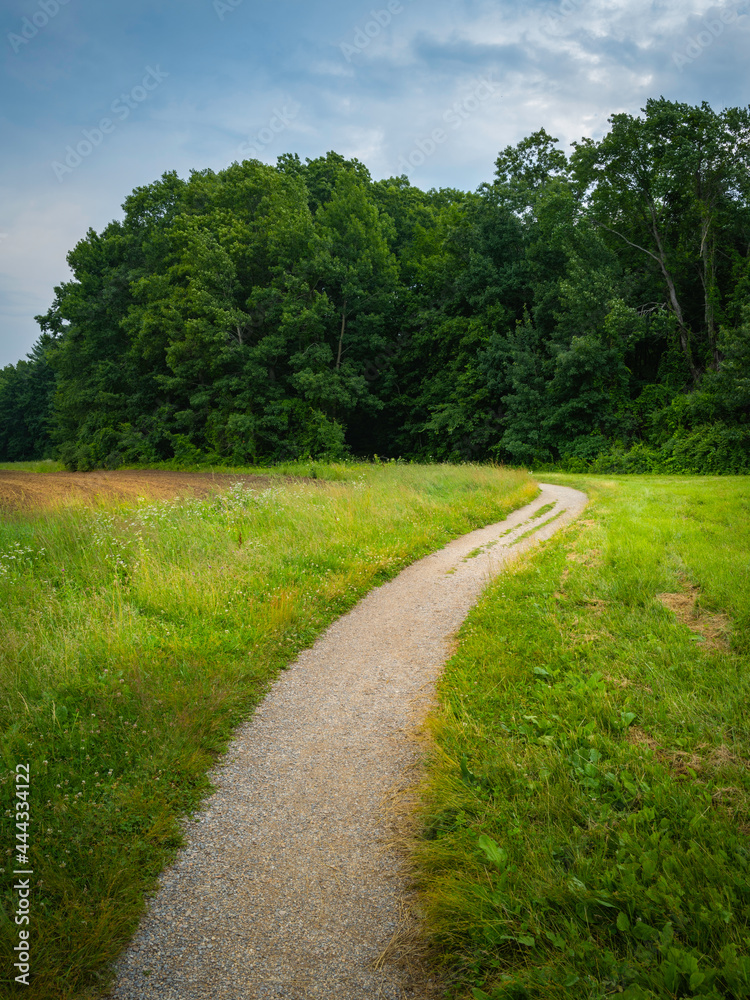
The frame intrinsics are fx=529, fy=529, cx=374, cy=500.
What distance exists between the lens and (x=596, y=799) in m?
3.22

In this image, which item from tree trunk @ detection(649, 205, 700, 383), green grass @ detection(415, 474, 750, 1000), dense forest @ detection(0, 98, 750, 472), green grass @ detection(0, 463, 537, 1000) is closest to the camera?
green grass @ detection(415, 474, 750, 1000)

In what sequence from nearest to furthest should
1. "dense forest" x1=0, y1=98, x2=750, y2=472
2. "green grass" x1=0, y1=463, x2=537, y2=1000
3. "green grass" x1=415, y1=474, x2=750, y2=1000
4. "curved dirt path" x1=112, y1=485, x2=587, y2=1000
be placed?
"green grass" x1=415, y1=474, x2=750, y2=1000 < "curved dirt path" x1=112, y1=485, x2=587, y2=1000 < "green grass" x1=0, y1=463, x2=537, y2=1000 < "dense forest" x1=0, y1=98, x2=750, y2=472

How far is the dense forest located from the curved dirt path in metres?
25.8

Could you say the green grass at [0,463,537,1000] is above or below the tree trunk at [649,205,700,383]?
below

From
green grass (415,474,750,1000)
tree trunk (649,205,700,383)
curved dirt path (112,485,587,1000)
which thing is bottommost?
curved dirt path (112,485,587,1000)

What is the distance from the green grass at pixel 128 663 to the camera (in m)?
2.92

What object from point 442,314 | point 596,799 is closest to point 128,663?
point 596,799

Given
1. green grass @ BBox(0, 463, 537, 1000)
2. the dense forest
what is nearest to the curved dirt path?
green grass @ BBox(0, 463, 537, 1000)

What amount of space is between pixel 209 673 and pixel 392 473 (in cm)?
1435

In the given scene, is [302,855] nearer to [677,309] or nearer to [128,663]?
[128,663]

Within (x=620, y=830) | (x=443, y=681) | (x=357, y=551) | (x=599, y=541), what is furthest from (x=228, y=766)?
(x=599, y=541)

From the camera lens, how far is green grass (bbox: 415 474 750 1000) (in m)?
2.31

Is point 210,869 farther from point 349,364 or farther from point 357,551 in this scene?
point 349,364

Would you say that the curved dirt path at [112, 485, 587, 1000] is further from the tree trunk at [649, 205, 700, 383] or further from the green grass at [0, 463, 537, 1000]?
the tree trunk at [649, 205, 700, 383]
